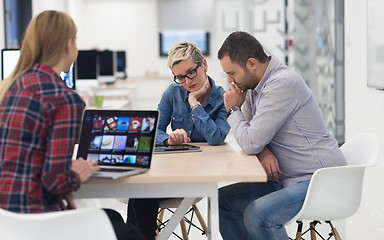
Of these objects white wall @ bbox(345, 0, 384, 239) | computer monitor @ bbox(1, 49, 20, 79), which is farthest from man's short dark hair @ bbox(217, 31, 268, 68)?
computer monitor @ bbox(1, 49, 20, 79)

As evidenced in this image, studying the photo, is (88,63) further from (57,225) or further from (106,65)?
(57,225)

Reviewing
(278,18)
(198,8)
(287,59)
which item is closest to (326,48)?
(287,59)

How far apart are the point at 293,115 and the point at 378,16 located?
1812mm

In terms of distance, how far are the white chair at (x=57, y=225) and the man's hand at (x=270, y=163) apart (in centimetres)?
101

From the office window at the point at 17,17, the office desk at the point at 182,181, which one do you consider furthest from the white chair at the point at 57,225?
the office window at the point at 17,17

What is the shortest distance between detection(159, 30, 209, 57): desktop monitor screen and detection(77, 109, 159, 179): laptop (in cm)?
1247

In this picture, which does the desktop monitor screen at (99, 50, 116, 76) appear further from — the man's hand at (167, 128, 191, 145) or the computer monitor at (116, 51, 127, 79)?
the man's hand at (167, 128, 191, 145)

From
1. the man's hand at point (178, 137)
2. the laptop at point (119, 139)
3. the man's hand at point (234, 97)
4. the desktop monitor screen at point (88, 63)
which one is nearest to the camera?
the laptop at point (119, 139)

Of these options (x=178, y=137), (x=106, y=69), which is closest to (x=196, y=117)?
(x=178, y=137)

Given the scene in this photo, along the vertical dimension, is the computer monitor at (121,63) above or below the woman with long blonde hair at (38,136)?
below

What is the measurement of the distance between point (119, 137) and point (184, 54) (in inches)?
33.7

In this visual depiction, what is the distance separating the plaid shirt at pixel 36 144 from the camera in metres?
2.09

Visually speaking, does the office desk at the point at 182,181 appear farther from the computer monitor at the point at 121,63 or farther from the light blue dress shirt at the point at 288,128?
the computer monitor at the point at 121,63

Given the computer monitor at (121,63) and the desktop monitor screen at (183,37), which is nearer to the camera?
the computer monitor at (121,63)
